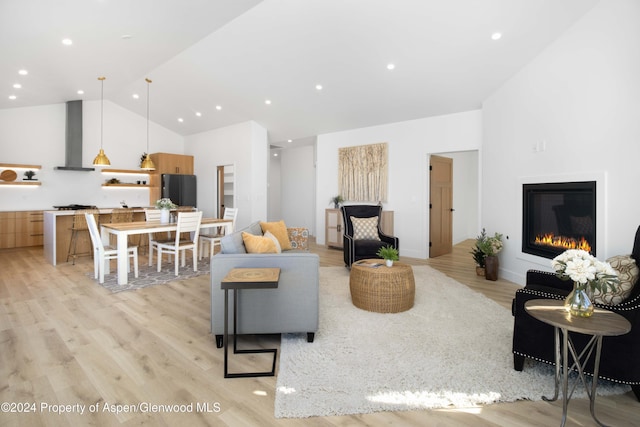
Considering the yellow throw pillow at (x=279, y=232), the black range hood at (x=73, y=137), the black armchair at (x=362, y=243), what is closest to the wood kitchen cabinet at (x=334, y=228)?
the black armchair at (x=362, y=243)

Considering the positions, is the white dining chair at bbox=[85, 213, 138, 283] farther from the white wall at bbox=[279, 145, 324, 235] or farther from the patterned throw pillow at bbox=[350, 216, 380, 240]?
the white wall at bbox=[279, 145, 324, 235]

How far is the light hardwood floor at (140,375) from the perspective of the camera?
68.3 inches

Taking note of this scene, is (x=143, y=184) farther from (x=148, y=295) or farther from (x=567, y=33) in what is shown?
(x=567, y=33)

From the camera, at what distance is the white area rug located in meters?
1.89

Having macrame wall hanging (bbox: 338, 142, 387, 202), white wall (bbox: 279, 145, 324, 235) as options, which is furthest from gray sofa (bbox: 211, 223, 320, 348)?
white wall (bbox: 279, 145, 324, 235)

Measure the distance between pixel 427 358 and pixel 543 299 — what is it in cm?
88

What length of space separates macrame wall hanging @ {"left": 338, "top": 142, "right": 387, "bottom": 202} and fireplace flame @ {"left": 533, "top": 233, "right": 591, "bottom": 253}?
3.06 m

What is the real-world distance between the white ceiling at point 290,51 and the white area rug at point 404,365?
10.6ft

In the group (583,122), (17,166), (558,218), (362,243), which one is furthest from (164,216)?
(583,122)

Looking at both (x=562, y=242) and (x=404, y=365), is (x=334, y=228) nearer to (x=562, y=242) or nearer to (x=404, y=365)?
(x=562, y=242)

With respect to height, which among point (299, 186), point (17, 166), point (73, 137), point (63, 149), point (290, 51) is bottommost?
point (299, 186)

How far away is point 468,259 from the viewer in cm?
609

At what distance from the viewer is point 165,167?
8414 mm

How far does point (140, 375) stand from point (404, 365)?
179 centimetres
